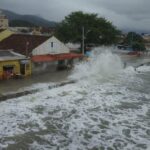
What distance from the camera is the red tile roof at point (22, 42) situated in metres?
29.1

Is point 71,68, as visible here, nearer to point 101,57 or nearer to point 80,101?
point 101,57

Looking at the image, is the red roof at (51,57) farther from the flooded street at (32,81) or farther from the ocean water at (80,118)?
the ocean water at (80,118)

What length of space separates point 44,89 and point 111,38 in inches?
1058

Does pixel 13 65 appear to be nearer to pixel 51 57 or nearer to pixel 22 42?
→ pixel 51 57

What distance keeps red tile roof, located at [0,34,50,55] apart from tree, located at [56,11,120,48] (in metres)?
13.2

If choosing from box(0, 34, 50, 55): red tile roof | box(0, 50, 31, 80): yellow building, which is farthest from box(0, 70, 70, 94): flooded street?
box(0, 34, 50, 55): red tile roof

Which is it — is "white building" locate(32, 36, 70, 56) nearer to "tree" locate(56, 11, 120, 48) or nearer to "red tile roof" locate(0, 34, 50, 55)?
"red tile roof" locate(0, 34, 50, 55)

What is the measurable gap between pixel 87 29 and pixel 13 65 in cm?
2254

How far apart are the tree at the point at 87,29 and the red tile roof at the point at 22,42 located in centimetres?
1321

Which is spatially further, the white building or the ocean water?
the white building

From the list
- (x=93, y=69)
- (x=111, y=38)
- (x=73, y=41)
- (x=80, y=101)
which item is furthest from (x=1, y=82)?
(x=111, y=38)

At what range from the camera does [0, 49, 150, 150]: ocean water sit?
12852mm

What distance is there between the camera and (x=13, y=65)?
81.9 feet

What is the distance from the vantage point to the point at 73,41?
45.3 metres
